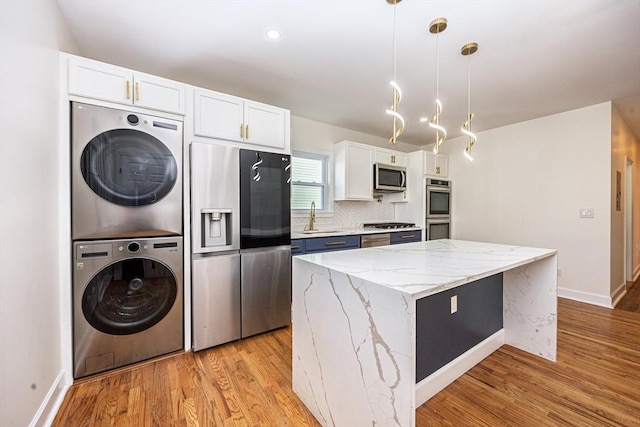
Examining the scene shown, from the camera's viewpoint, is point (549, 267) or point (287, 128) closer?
point (549, 267)

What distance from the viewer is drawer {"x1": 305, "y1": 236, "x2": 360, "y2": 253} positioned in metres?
3.13

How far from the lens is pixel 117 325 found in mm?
1921

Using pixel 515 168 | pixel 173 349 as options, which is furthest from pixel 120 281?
pixel 515 168

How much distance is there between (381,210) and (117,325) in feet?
12.8

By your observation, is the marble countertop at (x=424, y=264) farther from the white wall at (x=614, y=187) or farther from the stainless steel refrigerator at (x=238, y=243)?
the white wall at (x=614, y=187)

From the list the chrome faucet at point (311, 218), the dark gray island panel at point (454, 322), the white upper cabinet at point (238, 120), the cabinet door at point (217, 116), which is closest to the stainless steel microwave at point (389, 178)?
the chrome faucet at point (311, 218)

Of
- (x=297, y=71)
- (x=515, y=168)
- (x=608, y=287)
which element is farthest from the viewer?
(x=515, y=168)

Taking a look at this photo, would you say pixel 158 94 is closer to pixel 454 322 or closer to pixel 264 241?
pixel 264 241

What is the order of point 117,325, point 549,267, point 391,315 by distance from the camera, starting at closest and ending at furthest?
point 391,315 < point 117,325 < point 549,267

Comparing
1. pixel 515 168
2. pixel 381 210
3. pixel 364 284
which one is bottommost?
pixel 364 284

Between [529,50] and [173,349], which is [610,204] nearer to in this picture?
[529,50]

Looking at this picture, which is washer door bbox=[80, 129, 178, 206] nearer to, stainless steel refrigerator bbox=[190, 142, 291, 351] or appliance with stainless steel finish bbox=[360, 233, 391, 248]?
stainless steel refrigerator bbox=[190, 142, 291, 351]

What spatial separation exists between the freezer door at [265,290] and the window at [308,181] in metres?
1.22

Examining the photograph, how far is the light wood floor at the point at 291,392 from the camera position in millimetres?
1525
